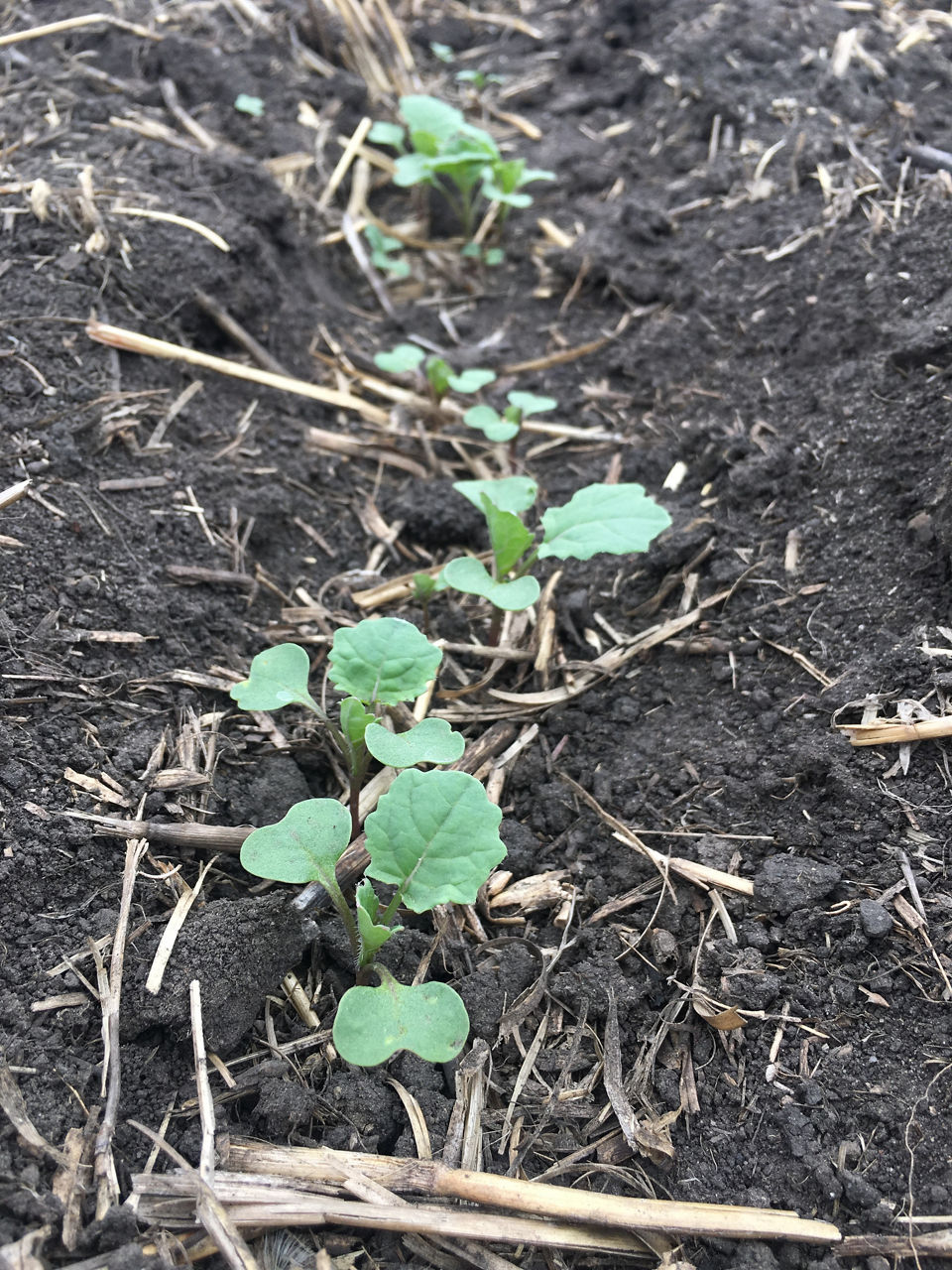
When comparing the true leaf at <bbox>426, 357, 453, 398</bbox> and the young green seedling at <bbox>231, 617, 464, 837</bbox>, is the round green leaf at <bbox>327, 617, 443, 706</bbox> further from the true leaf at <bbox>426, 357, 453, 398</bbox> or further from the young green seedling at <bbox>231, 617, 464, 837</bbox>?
the true leaf at <bbox>426, 357, 453, 398</bbox>

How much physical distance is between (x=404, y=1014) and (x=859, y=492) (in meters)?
1.44

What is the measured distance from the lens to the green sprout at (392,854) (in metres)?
1.29

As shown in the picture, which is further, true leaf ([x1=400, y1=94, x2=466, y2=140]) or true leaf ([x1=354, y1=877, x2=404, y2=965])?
true leaf ([x1=400, y1=94, x2=466, y2=140])

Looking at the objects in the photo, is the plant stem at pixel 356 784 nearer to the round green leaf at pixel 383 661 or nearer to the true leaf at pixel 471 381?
the round green leaf at pixel 383 661

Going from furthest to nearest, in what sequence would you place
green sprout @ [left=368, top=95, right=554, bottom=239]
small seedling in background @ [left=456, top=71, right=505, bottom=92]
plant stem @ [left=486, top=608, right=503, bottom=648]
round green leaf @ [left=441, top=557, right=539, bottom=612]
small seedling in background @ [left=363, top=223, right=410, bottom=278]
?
small seedling in background @ [left=456, top=71, right=505, bottom=92] → small seedling in background @ [left=363, top=223, right=410, bottom=278] → green sprout @ [left=368, top=95, right=554, bottom=239] → plant stem @ [left=486, top=608, right=503, bottom=648] → round green leaf @ [left=441, top=557, right=539, bottom=612]

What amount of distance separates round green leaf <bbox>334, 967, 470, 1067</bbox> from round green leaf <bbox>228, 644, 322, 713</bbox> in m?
0.54

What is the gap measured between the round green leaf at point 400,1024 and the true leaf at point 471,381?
1718 millimetres

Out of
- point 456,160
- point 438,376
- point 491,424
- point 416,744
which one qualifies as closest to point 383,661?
point 416,744

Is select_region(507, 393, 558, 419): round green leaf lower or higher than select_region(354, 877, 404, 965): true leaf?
higher

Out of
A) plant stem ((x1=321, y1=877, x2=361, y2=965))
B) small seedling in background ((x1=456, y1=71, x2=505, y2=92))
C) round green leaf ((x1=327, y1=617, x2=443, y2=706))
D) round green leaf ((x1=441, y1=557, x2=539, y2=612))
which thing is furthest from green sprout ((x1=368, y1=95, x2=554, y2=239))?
plant stem ((x1=321, y1=877, x2=361, y2=965))

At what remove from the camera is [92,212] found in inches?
88.1

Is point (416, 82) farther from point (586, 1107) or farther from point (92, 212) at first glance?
point (586, 1107)

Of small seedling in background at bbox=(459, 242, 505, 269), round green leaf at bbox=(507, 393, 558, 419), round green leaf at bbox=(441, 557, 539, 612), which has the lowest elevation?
round green leaf at bbox=(441, 557, 539, 612)

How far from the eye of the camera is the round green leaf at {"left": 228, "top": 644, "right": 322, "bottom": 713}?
5.33ft
